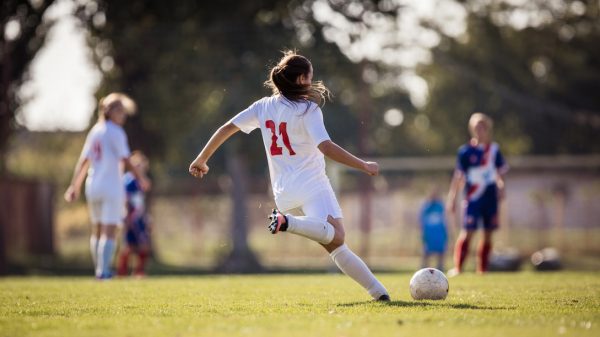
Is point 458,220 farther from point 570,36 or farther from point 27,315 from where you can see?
point 27,315

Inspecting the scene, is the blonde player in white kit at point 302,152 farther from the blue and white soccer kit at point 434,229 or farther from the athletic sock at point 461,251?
the blue and white soccer kit at point 434,229

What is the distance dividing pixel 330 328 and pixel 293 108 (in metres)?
2.17

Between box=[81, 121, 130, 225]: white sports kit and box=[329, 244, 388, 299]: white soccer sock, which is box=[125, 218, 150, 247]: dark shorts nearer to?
box=[81, 121, 130, 225]: white sports kit

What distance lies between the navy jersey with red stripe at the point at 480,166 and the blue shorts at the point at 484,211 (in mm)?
56

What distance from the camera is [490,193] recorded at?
12.7 m

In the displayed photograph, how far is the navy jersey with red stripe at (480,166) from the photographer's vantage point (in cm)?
1266

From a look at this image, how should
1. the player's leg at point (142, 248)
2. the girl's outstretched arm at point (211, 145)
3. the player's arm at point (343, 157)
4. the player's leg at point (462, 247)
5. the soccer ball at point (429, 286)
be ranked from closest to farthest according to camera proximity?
the player's arm at point (343, 157) < the girl's outstretched arm at point (211, 145) < the soccer ball at point (429, 286) < the player's leg at point (462, 247) < the player's leg at point (142, 248)

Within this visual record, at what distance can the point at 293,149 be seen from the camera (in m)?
7.21

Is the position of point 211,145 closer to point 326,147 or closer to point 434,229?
point 326,147

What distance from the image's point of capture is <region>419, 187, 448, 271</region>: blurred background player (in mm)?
18031

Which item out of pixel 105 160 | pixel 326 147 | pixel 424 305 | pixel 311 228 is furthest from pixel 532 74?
pixel 311 228

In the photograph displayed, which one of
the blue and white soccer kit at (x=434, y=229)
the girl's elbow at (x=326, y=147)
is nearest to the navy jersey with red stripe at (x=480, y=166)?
the blue and white soccer kit at (x=434, y=229)

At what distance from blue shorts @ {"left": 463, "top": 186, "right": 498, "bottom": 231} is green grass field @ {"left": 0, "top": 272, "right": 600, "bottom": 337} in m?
3.12

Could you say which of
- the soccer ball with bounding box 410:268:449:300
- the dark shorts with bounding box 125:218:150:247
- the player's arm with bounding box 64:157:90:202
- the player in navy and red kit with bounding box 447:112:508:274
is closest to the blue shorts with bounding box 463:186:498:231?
the player in navy and red kit with bounding box 447:112:508:274
